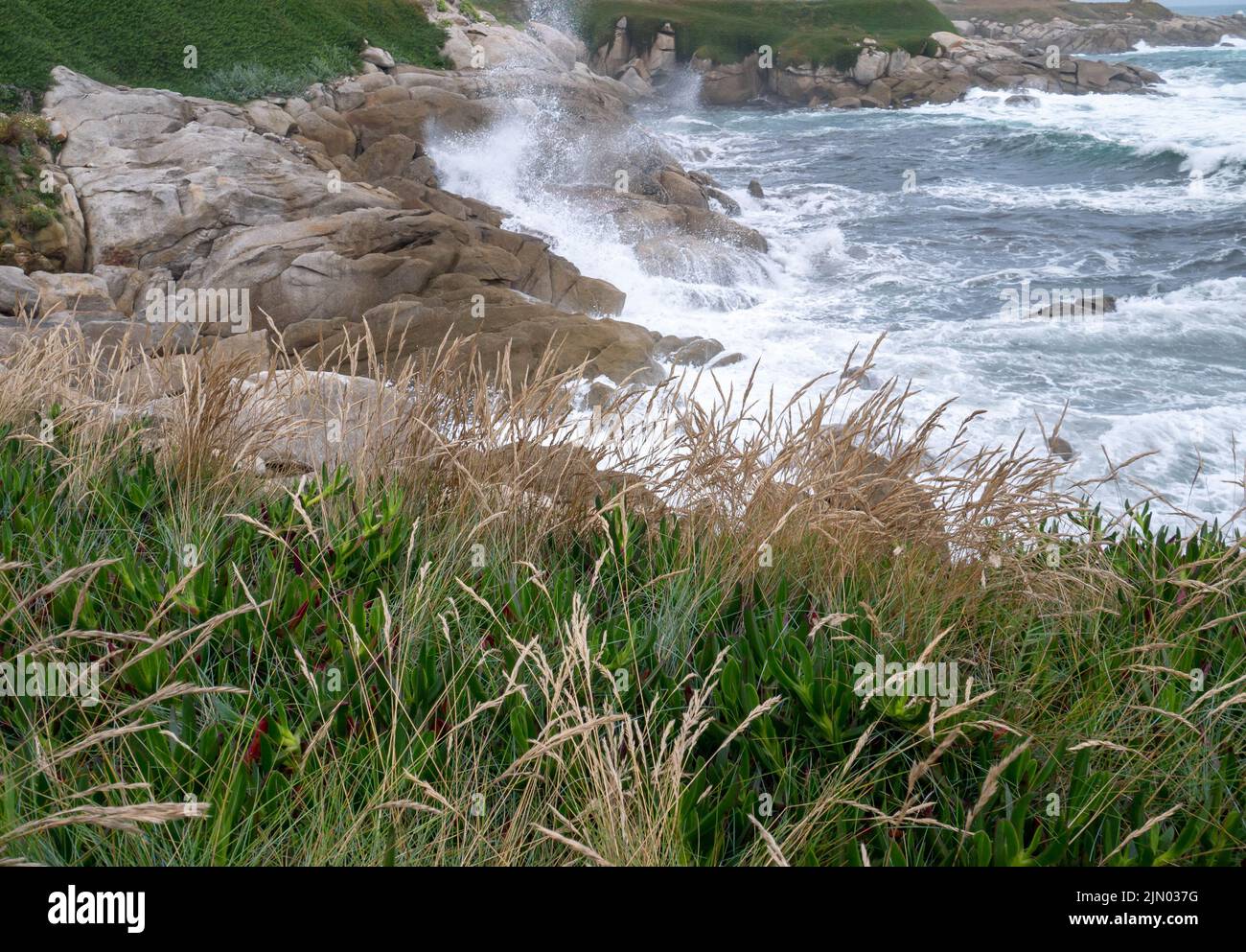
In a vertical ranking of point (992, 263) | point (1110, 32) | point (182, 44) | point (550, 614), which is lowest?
point (992, 263)

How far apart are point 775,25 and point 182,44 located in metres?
37.9

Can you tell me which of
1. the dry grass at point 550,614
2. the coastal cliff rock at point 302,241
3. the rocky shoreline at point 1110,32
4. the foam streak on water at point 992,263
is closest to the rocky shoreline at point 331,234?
the coastal cliff rock at point 302,241

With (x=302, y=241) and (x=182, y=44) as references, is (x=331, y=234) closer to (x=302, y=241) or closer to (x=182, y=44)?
(x=302, y=241)

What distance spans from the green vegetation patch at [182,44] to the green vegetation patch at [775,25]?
78.9 feet

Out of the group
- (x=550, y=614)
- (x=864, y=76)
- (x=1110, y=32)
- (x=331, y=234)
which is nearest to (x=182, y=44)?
(x=331, y=234)

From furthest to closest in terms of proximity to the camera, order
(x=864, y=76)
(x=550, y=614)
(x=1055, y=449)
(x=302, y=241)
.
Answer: (x=864, y=76) < (x=302, y=241) < (x=1055, y=449) < (x=550, y=614)

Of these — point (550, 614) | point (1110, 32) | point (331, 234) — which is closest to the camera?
point (550, 614)

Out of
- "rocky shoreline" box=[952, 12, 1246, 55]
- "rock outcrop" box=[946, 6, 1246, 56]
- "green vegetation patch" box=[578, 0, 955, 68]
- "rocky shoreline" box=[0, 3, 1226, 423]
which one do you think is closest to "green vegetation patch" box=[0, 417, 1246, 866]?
"rocky shoreline" box=[0, 3, 1226, 423]

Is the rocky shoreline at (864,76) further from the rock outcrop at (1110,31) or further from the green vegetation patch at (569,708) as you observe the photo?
the green vegetation patch at (569,708)

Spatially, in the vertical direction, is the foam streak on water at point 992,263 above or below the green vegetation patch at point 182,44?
below

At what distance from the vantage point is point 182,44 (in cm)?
1984

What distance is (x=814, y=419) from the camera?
3.65 metres

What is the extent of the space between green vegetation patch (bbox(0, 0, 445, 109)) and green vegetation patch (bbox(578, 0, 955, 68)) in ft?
78.9

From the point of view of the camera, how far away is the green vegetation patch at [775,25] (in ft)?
149
